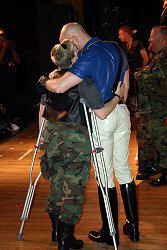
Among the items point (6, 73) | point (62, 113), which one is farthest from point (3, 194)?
point (6, 73)

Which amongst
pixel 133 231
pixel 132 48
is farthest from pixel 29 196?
pixel 132 48

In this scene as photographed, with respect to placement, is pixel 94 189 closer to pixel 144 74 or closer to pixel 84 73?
pixel 144 74

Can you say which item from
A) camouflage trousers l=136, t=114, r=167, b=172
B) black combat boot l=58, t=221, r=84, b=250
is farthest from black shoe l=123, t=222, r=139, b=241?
camouflage trousers l=136, t=114, r=167, b=172

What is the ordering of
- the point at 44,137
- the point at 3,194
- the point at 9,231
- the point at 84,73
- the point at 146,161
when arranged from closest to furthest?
the point at 84,73 < the point at 44,137 < the point at 9,231 < the point at 3,194 < the point at 146,161

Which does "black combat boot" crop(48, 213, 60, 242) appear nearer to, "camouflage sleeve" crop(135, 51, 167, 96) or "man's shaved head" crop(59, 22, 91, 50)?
"man's shaved head" crop(59, 22, 91, 50)

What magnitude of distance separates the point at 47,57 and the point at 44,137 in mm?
5984

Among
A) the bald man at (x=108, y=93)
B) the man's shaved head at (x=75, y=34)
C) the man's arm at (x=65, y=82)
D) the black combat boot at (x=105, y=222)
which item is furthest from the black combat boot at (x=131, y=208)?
the man's shaved head at (x=75, y=34)

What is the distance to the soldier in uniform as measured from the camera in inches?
222

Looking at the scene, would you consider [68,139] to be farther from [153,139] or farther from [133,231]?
[153,139]

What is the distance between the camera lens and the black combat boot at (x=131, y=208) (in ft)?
14.3

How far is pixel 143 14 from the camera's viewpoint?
1706cm

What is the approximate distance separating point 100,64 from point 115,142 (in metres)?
0.64

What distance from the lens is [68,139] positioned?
3.99 meters

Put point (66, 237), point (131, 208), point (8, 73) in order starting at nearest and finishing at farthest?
point (66, 237) → point (131, 208) → point (8, 73)
